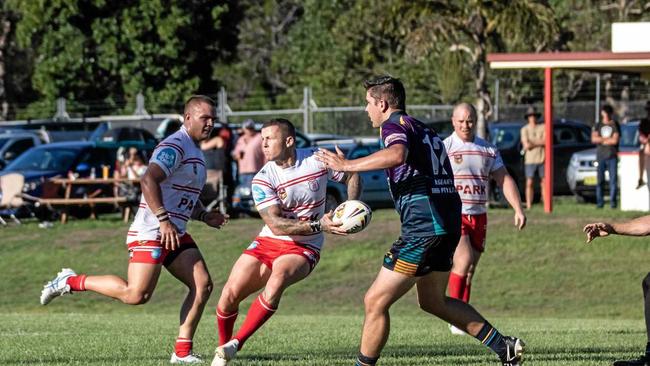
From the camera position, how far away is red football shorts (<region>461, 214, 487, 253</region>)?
1316 cm

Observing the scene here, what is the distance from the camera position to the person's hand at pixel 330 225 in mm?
9281

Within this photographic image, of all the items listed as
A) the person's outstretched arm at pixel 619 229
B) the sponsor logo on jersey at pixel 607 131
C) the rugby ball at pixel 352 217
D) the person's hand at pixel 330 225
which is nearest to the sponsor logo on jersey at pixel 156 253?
the person's hand at pixel 330 225

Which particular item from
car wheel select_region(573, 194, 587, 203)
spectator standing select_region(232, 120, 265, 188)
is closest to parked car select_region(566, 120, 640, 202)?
car wheel select_region(573, 194, 587, 203)

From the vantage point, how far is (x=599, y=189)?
86.1 feet

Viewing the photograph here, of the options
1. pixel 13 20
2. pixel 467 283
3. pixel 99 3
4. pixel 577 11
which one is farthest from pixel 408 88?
pixel 467 283

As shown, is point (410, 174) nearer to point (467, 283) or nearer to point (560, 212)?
point (467, 283)

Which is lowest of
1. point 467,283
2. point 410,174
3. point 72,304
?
point 72,304

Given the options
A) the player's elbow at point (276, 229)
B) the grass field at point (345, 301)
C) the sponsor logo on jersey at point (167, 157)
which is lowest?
the grass field at point (345, 301)

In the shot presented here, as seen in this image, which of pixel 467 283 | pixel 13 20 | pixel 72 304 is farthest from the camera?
pixel 13 20

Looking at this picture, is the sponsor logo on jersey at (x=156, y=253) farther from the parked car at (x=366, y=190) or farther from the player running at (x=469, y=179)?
the parked car at (x=366, y=190)

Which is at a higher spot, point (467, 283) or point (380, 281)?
point (380, 281)

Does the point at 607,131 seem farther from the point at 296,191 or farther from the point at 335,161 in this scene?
the point at 335,161

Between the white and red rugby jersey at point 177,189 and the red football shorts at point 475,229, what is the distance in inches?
142

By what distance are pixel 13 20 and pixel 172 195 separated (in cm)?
4652
